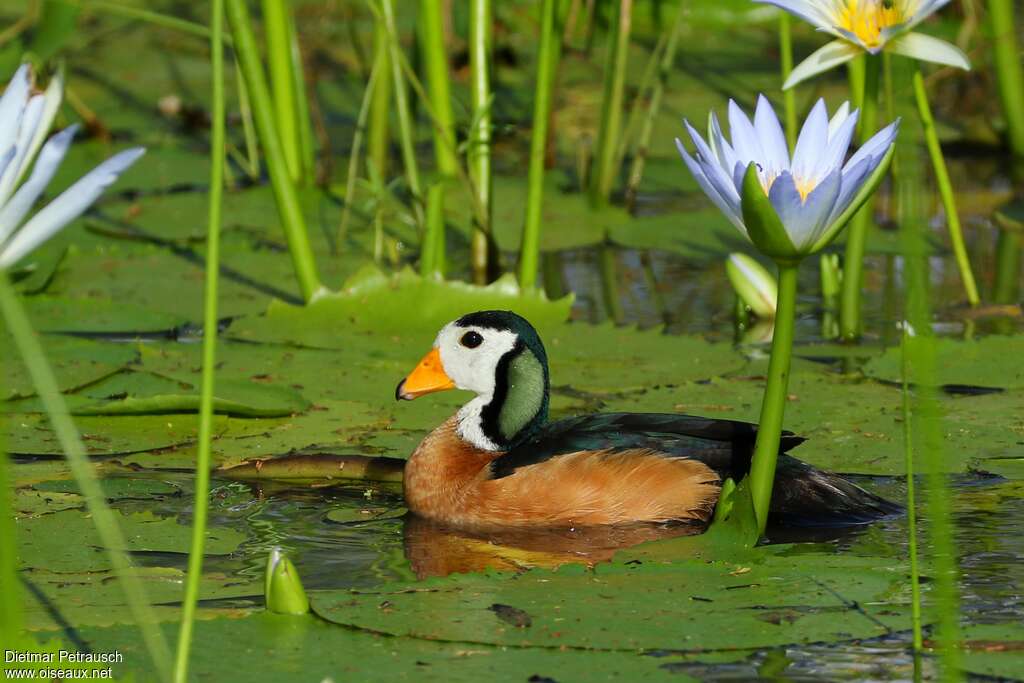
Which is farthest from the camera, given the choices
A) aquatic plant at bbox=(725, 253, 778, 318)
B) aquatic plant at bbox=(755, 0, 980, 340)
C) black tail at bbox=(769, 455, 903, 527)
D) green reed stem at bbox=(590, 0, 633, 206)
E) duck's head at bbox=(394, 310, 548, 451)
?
green reed stem at bbox=(590, 0, 633, 206)

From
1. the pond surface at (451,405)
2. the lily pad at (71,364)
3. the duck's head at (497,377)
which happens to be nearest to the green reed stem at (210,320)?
the pond surface at (451,405)

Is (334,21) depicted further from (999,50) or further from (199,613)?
(199,613)

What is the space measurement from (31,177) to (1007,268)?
5.31 m

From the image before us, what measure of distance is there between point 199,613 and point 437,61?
3.25 meters

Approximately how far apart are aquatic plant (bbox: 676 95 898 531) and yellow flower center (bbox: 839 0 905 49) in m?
0.54

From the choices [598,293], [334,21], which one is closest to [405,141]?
[598,293]

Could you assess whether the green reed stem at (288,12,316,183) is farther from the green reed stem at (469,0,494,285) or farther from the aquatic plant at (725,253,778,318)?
the aquatic plant at (725,253,778,318)

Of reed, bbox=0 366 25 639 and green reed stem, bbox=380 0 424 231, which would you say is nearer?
reed, bbox=0 366 25 639

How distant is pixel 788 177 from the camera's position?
2.79 meters

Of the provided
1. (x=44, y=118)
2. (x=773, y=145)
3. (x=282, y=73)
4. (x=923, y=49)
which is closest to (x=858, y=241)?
(x=923, y=49)

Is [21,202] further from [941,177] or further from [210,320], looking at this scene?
[941,177]

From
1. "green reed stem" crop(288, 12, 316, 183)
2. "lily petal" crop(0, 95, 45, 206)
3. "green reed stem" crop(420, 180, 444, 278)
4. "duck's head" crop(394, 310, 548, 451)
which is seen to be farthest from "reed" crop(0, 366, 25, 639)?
"green reed stem" crop(288, 12, 316, 183)

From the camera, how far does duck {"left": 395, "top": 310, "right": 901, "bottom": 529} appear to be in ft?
12.6

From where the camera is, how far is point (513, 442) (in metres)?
4.34
